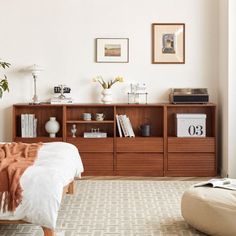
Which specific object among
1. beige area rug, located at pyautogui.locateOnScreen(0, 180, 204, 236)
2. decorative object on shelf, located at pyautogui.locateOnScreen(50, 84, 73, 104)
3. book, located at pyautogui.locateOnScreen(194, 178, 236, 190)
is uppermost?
decorative object on shelf, located at pyautogui.locateOnScreen(50, 84, 73, 104)

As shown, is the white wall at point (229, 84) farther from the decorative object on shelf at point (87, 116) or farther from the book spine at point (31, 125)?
the book spine at point (31, 125)

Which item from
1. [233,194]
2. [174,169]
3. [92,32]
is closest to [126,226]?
[233,194]

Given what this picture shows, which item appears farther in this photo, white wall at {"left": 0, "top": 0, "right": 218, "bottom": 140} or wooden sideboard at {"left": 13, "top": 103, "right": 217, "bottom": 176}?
white wall at {"left": 0, "top": 0, "right": 218, "bottom": 140}

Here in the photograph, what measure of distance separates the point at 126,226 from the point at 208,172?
218cm

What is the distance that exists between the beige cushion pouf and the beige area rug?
16 centimetres

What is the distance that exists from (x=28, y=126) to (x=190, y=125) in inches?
76.7

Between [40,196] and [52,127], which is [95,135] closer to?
[52,127]

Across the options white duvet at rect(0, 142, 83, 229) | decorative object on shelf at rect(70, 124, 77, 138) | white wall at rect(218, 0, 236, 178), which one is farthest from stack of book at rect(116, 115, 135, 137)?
white duvet at rect(0, 142, 83, 229)

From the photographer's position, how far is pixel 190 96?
17.9 feet

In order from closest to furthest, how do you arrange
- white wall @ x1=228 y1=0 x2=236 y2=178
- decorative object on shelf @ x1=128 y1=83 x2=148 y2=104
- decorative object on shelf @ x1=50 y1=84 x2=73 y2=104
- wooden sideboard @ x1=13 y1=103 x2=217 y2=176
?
white wall @ x1=228 y1=0 x2=236 y2=178
wooden sideboard @ x1=13 y1=103 x2=217 y2=176
decorative object on shelf @ x1=50 y1=84 x2=73 y2=104
decorative object on shelf @ x1=128 y1=83 x2=148 y2=104

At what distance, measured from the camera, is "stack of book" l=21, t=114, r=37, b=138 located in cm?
551

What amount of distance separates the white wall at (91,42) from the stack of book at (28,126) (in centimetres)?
31

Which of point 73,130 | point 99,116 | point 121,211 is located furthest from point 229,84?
point 121,211

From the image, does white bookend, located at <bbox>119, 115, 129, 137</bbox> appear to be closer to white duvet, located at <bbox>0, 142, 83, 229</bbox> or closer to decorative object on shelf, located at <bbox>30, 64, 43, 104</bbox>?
decorative object on shelf, located at <bbox>30, 64, 43, 104</bbox>
